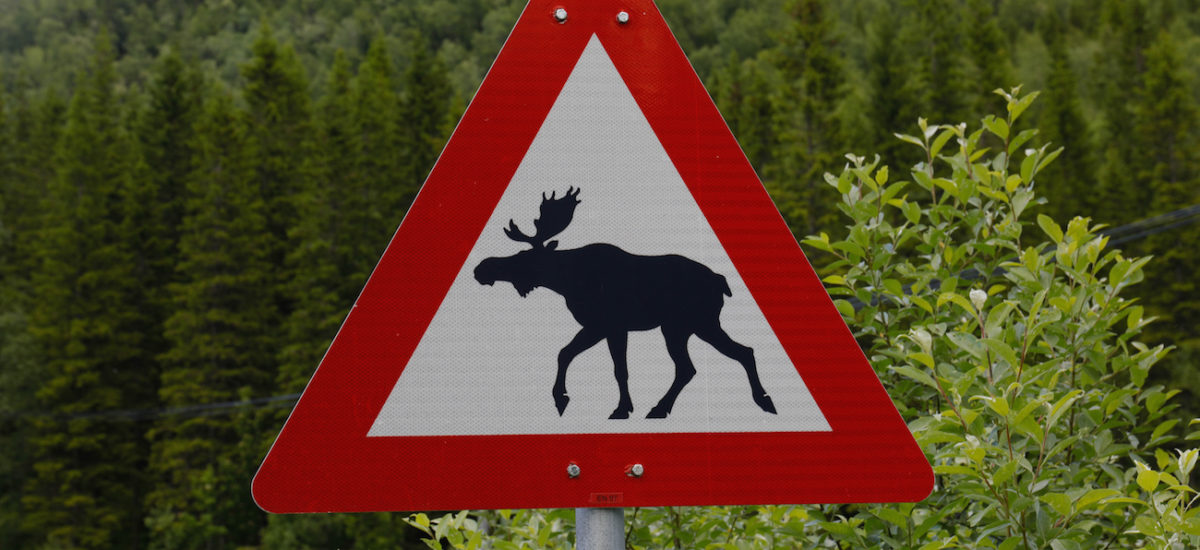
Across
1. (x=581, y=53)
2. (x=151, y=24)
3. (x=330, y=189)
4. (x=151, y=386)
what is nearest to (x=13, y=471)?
(x=151, y=386)

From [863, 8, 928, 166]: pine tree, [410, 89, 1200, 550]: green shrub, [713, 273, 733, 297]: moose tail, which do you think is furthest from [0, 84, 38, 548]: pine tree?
[713, 273, 733, 297]: moose tail

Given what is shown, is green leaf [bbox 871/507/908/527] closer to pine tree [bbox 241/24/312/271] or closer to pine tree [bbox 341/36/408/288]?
pine tree [bbox 341/36/408/288]

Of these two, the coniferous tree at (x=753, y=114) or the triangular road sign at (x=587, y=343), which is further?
the coniferous tree at (x=753, y=114)

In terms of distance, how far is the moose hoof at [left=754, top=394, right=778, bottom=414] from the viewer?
140 cm

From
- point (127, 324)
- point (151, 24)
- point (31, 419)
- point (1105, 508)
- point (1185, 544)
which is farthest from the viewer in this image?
point (151, 24)

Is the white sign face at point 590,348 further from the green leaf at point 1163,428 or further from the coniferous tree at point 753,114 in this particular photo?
the coniferous tree at point 753,114

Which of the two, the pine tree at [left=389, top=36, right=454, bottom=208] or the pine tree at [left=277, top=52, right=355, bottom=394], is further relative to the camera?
the pine tree at [left=389, top=36, right=454, bottom=208]

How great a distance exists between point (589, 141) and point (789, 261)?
332 millimetres

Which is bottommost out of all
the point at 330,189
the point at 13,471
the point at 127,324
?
the point at 13,471

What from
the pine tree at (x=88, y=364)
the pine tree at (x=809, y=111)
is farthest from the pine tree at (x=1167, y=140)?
the pine tree at (x=88, y=364)

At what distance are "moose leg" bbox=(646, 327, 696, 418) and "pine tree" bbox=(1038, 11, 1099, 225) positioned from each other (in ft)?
142

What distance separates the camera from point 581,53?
148 centimetres

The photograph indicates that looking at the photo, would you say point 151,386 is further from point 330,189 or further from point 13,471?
point 330,189

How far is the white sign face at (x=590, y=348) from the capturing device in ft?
4.51
